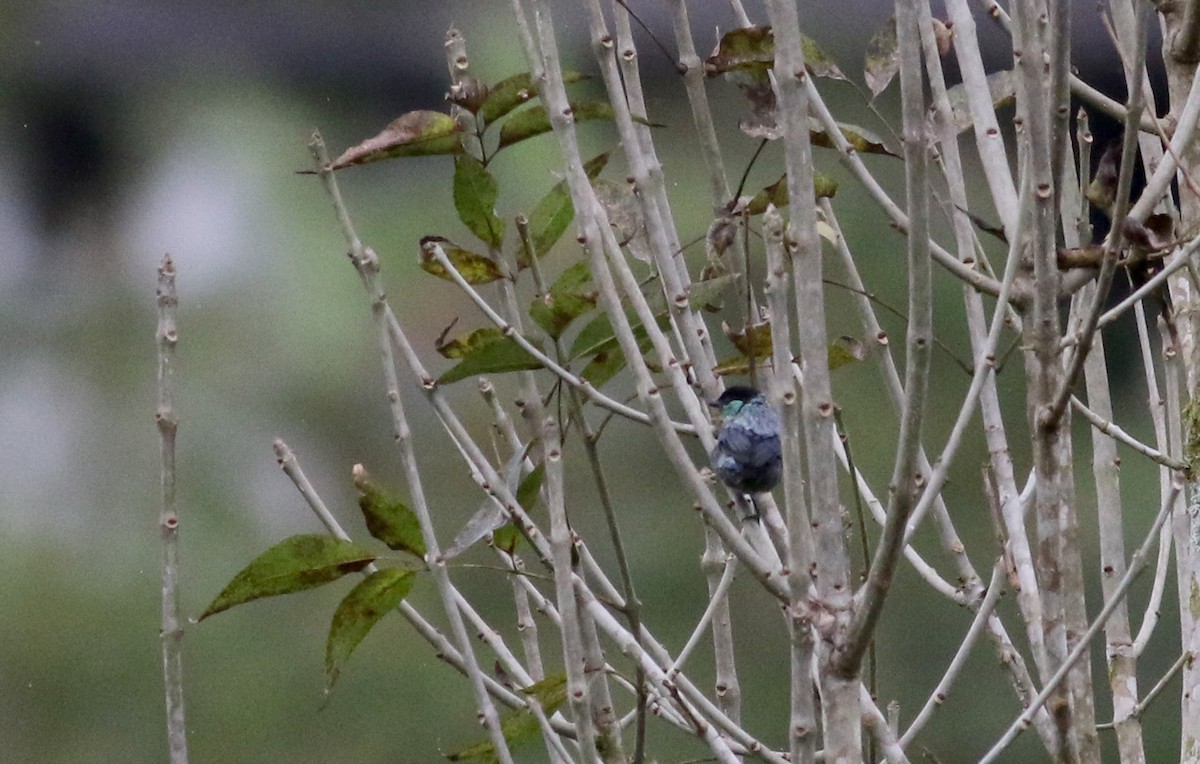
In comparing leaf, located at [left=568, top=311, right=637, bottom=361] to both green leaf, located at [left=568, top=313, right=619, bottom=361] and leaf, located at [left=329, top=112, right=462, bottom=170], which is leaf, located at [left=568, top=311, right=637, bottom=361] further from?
leaf, located at [left=329, top=112, right=462, bottom=170]

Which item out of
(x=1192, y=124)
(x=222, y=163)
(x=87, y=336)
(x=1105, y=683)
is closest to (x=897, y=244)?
(x=1105, y=683)

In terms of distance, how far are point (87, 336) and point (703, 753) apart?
2.89 feet

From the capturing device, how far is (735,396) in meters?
0.77

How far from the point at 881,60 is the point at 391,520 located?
1.55 ft

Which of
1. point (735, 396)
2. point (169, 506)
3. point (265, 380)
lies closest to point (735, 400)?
point (735, 396)

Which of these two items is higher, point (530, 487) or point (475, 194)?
point (475, 194)

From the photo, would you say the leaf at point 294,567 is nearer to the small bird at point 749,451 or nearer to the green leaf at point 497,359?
the green leaf at point 497,359

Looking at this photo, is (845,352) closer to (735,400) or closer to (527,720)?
(735,400)

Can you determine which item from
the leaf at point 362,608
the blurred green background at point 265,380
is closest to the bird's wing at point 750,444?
the leaf at point 362,608

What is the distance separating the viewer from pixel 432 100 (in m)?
1.49

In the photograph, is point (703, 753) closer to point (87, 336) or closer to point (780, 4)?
point (87, 336)

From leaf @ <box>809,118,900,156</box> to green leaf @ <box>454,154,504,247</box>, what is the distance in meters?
0.22

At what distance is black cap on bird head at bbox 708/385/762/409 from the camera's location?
0.75 meters

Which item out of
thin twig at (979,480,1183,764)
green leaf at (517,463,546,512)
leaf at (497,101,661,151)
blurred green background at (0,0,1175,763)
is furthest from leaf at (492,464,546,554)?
blurred green background at (0,0,1175,763)
